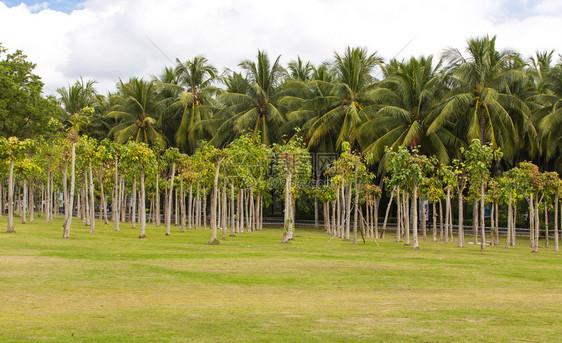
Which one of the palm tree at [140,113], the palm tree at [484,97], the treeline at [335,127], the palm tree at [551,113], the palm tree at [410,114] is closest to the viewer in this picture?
the treeline at [335,127]

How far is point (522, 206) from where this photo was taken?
185 feet

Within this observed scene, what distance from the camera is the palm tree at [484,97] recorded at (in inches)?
1642

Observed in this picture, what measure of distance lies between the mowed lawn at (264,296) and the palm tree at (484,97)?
19895 millimetres

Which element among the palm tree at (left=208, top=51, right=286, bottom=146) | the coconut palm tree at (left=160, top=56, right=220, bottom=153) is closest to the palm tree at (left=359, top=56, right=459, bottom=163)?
the palm tree at (left=208, top=51, right=286, bottom=146)

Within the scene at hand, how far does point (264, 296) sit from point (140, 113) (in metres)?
50.3

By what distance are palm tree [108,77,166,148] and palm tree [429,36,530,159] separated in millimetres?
31121

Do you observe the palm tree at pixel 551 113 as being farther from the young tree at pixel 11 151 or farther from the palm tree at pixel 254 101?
the young tree at pixel 11 151

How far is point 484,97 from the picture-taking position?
4147 centimetres

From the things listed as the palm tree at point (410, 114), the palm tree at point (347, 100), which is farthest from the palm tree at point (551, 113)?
the palm tree at point (347, 100)

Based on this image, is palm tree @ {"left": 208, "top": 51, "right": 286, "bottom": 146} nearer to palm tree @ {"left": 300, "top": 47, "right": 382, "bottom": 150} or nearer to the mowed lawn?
palm tree @ {"left": 300, "top": 47, "right": 382, "bottom": 150}

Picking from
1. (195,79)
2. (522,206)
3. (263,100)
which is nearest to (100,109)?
(195,79)

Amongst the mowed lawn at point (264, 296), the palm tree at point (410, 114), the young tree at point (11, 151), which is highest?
the palm tree at point (410, 114)

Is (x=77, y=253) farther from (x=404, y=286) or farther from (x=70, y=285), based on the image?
(x=404, y=286)

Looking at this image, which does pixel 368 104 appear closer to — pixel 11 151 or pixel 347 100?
pixel 347 100
